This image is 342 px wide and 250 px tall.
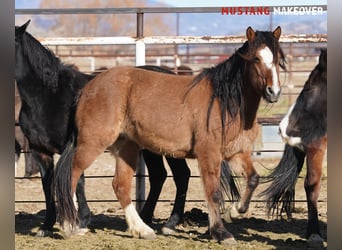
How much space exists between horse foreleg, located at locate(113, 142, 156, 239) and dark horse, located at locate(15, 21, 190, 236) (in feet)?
1.10

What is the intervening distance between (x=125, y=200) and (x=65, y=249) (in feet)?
2.10

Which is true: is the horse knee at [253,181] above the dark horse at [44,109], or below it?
below

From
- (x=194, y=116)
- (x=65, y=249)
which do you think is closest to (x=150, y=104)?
(x=194, y=116)

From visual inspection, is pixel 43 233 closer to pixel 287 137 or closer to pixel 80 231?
pixel 80 231

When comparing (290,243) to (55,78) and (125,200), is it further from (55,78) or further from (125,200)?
(55,78)

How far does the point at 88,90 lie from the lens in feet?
15.8

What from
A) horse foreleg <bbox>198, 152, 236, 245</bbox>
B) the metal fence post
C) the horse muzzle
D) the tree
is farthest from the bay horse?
the tree

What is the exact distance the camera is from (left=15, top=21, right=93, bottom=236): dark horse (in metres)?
4.97

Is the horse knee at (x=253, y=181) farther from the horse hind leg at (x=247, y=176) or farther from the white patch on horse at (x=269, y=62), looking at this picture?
the white patch on horse at (x=269, y=62)

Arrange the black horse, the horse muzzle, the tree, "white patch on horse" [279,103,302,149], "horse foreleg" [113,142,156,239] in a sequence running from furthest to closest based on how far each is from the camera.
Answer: the tree < the black horse < "horse foreleg" [113,142,156,239] < "white patch on horse" [279,103,302,149] < the horse muzzle

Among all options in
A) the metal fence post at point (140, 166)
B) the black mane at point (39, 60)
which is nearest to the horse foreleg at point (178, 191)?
the metal fence post at point (140, 166)

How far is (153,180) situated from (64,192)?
0.94m

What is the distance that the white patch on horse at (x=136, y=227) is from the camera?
15.3ft

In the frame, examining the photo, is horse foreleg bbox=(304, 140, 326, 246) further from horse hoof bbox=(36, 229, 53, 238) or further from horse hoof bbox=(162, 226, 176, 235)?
horse hoof bbox=(36, 229, 53, 238)
